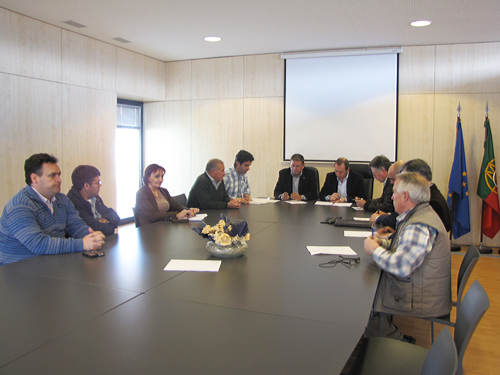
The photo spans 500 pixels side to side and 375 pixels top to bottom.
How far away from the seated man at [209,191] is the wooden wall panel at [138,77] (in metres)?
2.88

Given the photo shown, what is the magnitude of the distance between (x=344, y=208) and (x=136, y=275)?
3250mm

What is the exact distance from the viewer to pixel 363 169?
6.09 metres

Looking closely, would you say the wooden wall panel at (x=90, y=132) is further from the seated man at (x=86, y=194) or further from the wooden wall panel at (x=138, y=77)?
the seated man at (x=86, y=194)

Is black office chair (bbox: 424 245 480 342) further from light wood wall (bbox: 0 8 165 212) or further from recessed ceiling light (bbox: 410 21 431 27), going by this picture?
light wood wall (bbox: 0 8 165 212)

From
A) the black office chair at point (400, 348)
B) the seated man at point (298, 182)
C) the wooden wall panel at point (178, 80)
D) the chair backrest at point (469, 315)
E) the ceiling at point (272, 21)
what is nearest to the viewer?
the chair backrest at point (469, 315)

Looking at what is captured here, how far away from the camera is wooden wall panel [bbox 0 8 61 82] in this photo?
4.96 meters

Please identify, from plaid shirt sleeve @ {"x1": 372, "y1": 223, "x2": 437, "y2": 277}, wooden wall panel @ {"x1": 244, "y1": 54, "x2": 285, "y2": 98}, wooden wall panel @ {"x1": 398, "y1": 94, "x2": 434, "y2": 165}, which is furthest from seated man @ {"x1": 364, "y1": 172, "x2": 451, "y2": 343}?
wooden wall panel @ {"x1": 244, "y1": 54, "x2": 285, "y2": 98}

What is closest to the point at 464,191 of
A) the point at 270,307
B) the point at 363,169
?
the point at 363,169

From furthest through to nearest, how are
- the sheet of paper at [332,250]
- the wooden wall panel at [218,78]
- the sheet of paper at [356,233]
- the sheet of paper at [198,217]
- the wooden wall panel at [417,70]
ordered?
1. the wooden wall panel at [218,78]
2. the wooden wall panel at [417,70]
3. the sheet of paper at [198,217]
4. the sheet of paper at [356,233]
5. the sheet of paper at [332,250]

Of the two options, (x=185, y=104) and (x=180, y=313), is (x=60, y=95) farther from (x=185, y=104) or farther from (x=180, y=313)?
(x=180, y=313)

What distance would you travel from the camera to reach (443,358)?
132 centimetres

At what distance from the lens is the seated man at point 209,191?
4.74 metres

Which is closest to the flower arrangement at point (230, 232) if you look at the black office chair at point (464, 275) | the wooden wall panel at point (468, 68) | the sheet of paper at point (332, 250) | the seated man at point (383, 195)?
the sheet of paper at point (332, 250)

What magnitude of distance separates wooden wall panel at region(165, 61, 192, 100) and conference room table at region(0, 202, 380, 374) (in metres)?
5.44
